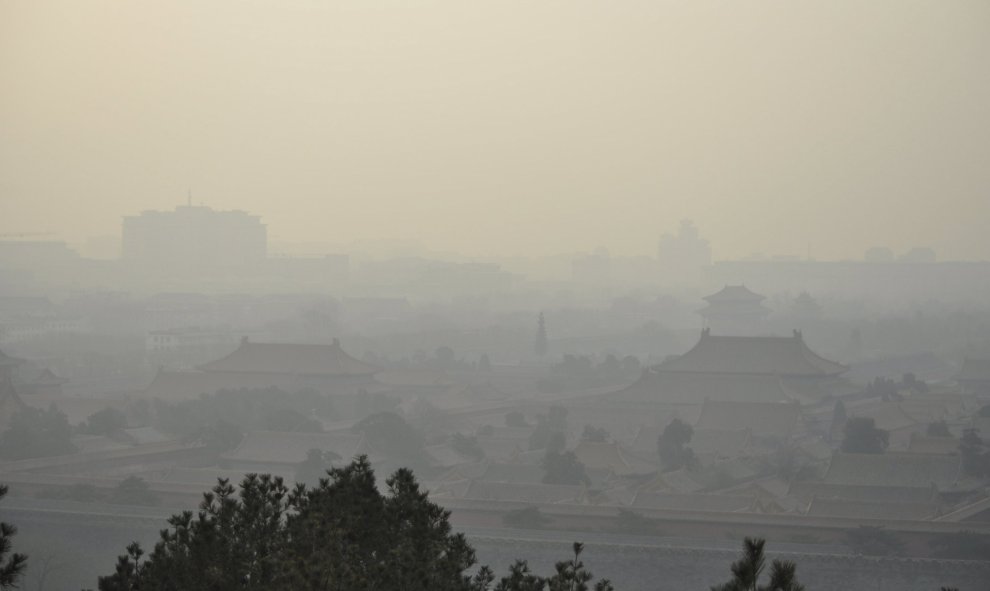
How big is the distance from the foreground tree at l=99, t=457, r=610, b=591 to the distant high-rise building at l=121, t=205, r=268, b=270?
139ft

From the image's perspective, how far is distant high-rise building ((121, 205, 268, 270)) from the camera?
4938 cm

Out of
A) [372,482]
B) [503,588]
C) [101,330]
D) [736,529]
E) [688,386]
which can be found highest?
[101,330]

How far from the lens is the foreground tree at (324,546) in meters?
6.78

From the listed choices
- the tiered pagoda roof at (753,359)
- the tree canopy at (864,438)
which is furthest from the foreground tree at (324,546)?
the tiered pagoda roof at (753,359)

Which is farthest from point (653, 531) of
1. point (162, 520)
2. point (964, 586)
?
point (162, 520)

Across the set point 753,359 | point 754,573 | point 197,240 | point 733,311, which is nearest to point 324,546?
point 754,573

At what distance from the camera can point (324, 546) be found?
6.74 metres

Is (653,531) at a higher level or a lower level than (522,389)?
lower

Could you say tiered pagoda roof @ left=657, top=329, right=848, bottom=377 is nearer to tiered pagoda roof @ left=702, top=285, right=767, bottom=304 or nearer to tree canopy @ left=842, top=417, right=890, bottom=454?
tree canopy @ left=842, top=417, right=890, bottom=454

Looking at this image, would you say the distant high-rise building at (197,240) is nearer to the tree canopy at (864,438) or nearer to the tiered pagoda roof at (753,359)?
the tiered pagoda roof at (753,359)

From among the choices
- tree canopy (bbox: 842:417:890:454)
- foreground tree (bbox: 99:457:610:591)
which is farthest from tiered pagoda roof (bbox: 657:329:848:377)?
foreground tree (bbox: 99:457:610:591)

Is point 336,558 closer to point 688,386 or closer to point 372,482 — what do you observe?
point 372,482

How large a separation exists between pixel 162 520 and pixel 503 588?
931 cm

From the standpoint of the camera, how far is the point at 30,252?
4800cm
